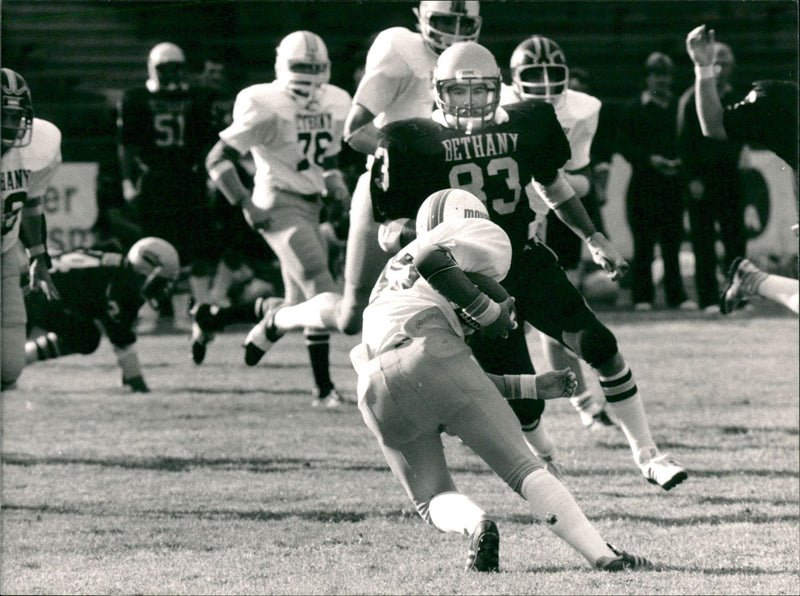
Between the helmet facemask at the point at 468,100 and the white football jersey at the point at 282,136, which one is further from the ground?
the helmet facemask at the point at 468,100

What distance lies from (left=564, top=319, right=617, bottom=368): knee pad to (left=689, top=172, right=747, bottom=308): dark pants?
566 cm

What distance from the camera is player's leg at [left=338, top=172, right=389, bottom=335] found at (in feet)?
18.4

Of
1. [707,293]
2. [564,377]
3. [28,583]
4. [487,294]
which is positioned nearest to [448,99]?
[487,294]

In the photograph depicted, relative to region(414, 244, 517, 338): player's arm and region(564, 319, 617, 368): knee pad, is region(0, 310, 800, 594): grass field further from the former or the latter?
region(414, 244, 517, 338): player's arm

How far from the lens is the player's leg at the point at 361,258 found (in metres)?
5.60

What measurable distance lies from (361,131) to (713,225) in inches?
229

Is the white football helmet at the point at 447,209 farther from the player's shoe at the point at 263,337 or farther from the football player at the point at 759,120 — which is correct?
the player's shoe at the point at 263,337

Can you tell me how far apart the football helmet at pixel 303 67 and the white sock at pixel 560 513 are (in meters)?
3.74

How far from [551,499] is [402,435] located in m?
0.45

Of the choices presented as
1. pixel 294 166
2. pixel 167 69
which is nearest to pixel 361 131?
pixel 294 166

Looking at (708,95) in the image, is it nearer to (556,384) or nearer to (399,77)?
(399,77)

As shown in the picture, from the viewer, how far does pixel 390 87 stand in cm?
564

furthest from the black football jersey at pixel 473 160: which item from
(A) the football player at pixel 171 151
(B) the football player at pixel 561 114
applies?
(A) the football player at pixel 171 151

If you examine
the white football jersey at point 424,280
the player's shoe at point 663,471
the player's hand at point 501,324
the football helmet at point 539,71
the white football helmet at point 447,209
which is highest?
the football helmet at point 539,71
